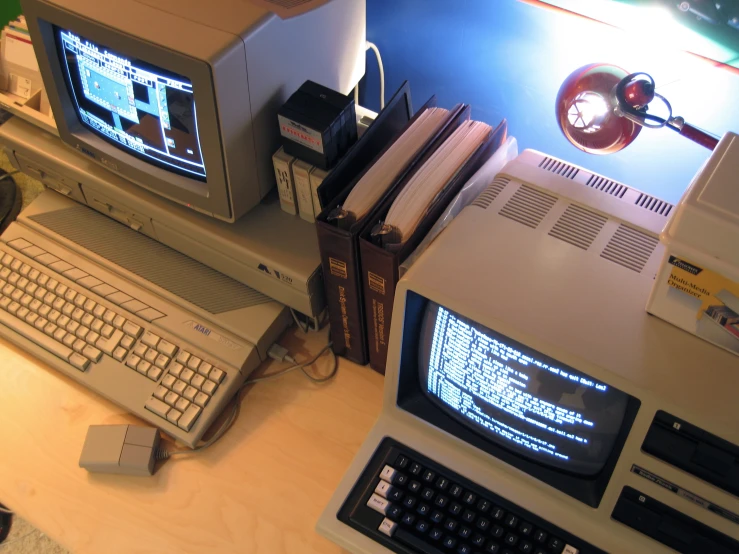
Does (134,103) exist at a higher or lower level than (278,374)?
higher

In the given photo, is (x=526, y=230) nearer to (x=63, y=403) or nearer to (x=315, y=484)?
(x=315, y=484)

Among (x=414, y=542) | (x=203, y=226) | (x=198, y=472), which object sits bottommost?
(x=198, y=472)

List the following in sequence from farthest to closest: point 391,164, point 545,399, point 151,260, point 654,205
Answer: point 151,260
point 391,164
point 654,205
point 545,399

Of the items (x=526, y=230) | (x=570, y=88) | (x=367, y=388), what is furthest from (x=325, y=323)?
(x=570, y=88)

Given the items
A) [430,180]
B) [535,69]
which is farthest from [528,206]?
[535,69]

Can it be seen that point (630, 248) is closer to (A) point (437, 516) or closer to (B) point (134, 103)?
(A) point (437, 516)

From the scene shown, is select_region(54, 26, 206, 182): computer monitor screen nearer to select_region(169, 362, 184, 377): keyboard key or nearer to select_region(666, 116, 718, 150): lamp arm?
select_region(169, 362, 184, 377): keyboard key

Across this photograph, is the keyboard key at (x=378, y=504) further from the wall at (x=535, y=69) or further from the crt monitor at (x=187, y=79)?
the wall at (x=535, y=69)

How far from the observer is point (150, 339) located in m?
1.18

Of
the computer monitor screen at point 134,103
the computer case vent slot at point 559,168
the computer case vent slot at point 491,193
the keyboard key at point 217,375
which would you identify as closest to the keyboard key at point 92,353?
the keyboard key at point 217,375

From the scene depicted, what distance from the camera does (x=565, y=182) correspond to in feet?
3.24

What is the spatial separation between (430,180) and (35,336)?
2.51 ft

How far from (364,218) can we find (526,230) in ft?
0.80

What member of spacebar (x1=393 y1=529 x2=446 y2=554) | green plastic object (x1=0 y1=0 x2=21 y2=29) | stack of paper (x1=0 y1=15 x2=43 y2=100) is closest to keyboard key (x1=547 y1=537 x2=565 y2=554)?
spacebar (x1=393 y1=529 x2=446 y2=554)
